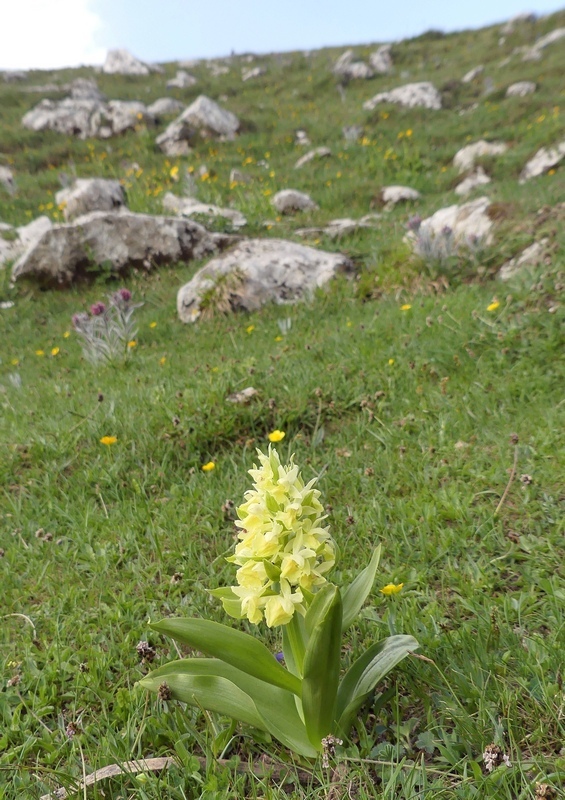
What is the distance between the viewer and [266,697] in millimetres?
1540

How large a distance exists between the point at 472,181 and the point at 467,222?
4.23 meters

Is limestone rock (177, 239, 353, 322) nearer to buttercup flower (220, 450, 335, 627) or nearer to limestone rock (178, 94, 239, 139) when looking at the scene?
buttercup flower (220, 450, 335, 627)

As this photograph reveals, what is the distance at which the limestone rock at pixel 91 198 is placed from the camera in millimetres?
10367

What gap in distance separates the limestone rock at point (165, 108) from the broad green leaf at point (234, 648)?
20.0 metres

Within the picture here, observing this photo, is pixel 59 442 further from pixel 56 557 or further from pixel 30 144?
pixel 30 144

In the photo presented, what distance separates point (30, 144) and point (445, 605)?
1901cm

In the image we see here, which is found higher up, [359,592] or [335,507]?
[359,592]

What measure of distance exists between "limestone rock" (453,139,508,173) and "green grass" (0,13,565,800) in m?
4.88

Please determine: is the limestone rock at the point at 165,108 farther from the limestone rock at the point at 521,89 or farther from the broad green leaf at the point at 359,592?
the broad green leaf at the point at 359,592

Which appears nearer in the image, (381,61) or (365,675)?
(365,675)

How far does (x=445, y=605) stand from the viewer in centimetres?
205

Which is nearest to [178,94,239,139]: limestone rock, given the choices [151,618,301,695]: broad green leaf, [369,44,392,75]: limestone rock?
[369,44,392,75]: limestone rock

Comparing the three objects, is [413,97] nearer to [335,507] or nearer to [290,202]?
[290,202]

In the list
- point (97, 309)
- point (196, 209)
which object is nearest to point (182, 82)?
point (196, 209)
